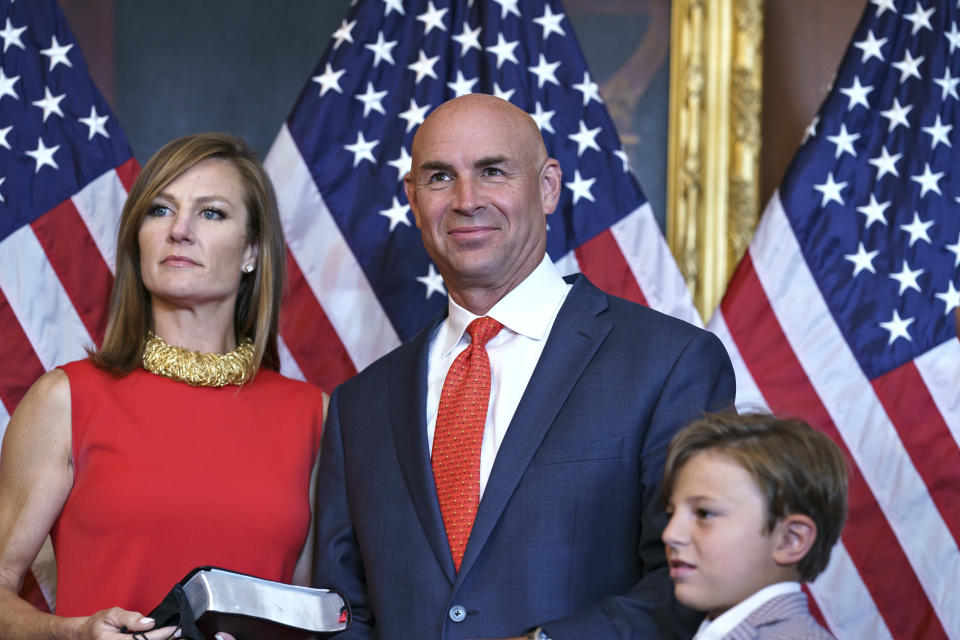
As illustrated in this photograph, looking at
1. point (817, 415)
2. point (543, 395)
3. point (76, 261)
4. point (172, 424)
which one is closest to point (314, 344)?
point (76, 261)

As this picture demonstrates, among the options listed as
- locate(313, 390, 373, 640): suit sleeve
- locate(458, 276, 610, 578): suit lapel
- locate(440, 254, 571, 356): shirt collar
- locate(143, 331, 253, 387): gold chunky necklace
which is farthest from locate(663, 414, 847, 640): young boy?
locate(143, 331, 253, 387): gold chunky necklace

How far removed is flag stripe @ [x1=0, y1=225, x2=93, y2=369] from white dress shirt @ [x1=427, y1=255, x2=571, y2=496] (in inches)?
50.4

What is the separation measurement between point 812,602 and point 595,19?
6.56 ft

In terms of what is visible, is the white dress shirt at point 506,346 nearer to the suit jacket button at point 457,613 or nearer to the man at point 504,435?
the man at point 504,435

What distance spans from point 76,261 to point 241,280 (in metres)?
0.67

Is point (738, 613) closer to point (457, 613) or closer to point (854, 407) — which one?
point (457, 613)

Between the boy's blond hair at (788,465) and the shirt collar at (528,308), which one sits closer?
the boy's blond hair at (788,465)

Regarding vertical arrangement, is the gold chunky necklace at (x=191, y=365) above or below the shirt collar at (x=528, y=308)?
below

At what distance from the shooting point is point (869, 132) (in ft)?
11.9

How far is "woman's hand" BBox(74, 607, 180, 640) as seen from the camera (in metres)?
2.22

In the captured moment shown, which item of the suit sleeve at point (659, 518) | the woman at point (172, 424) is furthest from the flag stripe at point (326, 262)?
the suit sleeve at point (659, 518)

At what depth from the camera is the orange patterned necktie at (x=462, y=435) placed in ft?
7.93

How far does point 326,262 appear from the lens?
3.70m

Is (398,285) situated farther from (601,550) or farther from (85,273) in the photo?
(601,550)
